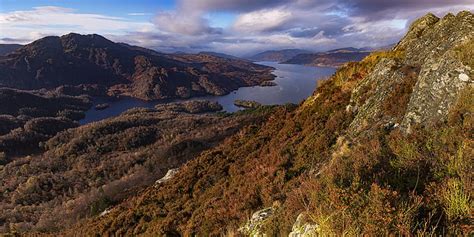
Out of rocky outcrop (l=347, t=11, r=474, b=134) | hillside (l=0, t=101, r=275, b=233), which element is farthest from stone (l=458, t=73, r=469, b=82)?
hillside (l=0, t=101, r=275, b=233)

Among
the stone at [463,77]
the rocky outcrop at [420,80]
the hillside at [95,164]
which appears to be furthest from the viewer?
the hillside at [95,164]

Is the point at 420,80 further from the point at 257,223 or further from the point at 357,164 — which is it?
the point at 257,223

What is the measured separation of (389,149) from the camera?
9602 mm

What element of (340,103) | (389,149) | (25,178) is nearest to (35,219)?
(25,178)

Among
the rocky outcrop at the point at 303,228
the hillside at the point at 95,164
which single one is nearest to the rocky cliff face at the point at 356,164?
the rocky outcrop at the point at 303,228

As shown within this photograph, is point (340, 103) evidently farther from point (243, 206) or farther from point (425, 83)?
point (243, 206)

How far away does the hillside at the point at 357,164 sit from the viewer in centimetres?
622

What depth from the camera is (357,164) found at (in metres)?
8.54

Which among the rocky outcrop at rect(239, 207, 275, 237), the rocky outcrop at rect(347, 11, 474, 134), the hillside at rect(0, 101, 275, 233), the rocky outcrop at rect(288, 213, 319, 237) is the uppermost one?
the rocky outcrop at rect(347, 11, 474, 134)

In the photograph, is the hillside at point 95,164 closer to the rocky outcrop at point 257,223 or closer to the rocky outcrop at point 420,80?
the rocky outcrop at point 257,223

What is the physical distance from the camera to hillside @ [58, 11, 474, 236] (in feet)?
20.4

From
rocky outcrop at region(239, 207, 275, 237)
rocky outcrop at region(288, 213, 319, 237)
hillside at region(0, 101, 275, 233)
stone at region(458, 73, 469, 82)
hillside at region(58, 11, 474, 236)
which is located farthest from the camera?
hillside at region(0, 101, 275, 233)

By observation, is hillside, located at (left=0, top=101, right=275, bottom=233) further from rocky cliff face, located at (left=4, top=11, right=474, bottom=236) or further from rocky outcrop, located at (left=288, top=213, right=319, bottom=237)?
rocky outcrop, located at (left=288, top=213, right=319, bottom=237)

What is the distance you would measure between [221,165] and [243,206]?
23.5 feet
